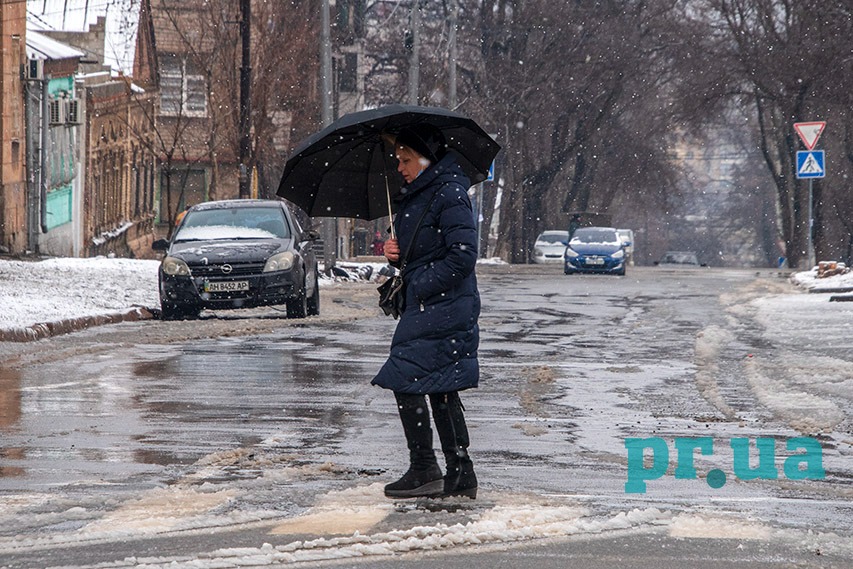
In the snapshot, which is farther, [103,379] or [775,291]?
[775,291]

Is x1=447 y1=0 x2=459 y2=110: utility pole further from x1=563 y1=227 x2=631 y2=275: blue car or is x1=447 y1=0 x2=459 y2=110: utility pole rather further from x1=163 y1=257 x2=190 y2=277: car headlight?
x1=163 y1=257 x2=190 y2=277: car headlight

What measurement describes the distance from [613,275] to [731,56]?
39.0 feet

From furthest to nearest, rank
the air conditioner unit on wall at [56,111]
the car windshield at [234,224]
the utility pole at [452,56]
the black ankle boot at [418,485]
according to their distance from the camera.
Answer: the utility pole at [452,56] → the air conditioner unit on wall at [56,111] → the car windshield at [234,224] → the black ankle boot at [418,485]

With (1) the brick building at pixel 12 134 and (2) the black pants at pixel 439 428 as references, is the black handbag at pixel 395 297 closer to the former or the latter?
(2) the black pants at pixel 439 428

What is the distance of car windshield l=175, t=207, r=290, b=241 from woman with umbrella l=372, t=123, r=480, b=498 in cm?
1402

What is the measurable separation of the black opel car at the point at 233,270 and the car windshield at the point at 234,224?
13 mm

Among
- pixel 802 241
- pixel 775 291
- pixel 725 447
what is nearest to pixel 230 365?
pixel 725 447

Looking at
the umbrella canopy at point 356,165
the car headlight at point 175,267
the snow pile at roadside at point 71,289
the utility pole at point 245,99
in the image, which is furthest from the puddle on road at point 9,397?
the utility pole at point 245,99

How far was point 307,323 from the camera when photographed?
19359 millimetres

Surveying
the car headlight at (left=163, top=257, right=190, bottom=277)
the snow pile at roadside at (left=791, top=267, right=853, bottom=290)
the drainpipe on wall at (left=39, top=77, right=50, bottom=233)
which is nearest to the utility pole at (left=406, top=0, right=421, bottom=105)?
the drainpipe on wall at (left=39, top=77, right=50, bottom=233)

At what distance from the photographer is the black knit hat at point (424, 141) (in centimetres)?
684

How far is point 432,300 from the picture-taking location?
6.73m

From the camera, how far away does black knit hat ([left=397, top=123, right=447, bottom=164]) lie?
6.84 meters

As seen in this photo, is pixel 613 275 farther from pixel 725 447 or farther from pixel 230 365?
pixel 725 447
